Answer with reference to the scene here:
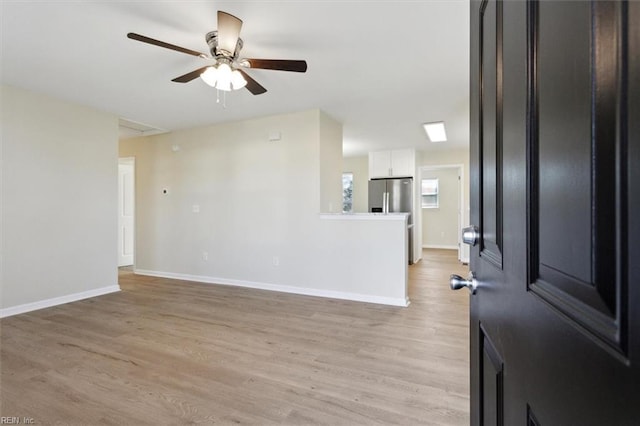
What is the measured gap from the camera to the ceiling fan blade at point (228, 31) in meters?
1.84

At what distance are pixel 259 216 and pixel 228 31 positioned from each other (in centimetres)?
271

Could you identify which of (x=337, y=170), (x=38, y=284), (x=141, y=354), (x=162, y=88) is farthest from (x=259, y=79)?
(x=38, y=284)

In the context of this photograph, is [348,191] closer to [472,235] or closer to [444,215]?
[444,215]

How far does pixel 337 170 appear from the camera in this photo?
14.9ft

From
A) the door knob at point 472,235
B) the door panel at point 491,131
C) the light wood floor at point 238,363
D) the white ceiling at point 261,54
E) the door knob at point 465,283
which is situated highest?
the white ceiling at point 261,54

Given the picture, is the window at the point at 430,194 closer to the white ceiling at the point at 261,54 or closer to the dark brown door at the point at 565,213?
the white ceiling at the point at 261,54

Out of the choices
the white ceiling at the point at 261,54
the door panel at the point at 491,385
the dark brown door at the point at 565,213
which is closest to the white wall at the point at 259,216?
the white ceiling at the point at 261,54

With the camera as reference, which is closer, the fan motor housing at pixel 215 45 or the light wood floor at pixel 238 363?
the light wood floor at pixel 238 363

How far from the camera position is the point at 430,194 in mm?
8445

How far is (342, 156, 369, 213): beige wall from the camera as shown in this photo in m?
7.68

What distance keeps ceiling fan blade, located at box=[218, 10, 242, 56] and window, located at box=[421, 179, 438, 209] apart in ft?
23.8

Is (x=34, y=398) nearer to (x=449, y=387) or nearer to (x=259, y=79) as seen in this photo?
(x=449, y=387)

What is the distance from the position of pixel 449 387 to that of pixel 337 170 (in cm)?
322

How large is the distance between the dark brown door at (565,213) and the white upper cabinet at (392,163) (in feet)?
19.1
